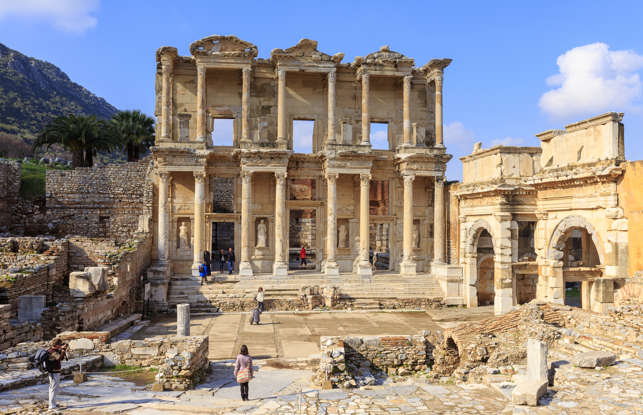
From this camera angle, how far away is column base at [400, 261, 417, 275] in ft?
92.4

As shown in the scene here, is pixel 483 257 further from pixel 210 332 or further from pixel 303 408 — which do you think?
pixel 303 408

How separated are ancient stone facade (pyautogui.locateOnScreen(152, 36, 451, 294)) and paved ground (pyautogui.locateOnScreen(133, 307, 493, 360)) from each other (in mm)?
4193

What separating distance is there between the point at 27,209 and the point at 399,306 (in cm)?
2570

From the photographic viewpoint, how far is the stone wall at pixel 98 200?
3528cm

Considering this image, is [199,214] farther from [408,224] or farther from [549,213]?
[549,213]

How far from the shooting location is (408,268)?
1110 inches

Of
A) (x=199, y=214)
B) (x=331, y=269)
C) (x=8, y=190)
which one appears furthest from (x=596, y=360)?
(x=8, y=190)

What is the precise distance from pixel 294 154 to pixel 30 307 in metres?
15.9

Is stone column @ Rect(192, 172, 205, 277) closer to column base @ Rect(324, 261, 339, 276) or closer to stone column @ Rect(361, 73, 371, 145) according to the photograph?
column base @ Rect(324, 261, 339, 276)

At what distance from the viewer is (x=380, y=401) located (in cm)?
1002

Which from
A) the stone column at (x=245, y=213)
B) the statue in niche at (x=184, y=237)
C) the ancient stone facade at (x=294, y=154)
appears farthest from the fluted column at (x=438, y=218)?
the statue in niche at (x=184, y=237)

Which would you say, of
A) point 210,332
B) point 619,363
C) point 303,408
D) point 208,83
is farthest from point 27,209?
point 619,363

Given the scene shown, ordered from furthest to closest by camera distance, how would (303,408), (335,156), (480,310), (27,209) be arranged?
(27,209) < (335,156) < (480,310) < (303,408)

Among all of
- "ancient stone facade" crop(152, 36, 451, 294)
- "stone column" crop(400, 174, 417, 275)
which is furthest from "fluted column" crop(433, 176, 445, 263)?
"stone column" crop(400, 174, 417, 275)
